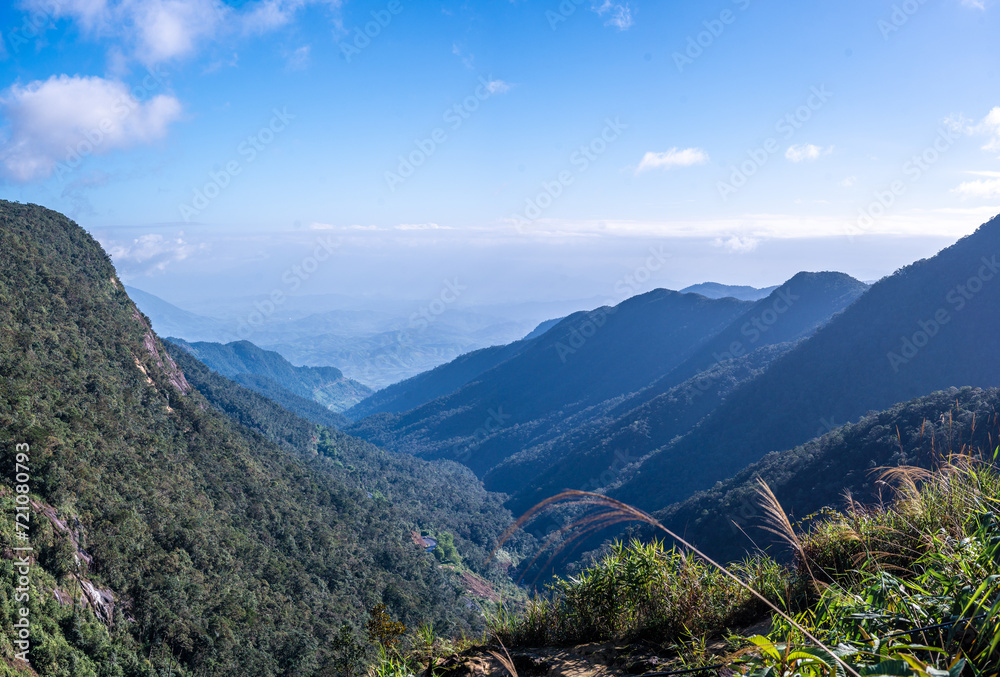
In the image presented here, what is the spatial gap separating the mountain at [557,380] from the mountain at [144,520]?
87.0 metres

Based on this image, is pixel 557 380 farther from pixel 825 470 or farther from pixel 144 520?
pixel 144 520

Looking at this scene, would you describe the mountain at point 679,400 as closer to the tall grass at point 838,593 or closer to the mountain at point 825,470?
the mountain at point 825,470

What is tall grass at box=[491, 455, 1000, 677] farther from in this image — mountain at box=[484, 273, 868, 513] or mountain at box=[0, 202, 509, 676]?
mountain at box=[484, 273, 868, 513]

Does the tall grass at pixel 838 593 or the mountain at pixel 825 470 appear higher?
the tall grass at pixel 838 593

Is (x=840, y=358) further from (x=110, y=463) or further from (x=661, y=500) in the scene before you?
(x=110, y=463)

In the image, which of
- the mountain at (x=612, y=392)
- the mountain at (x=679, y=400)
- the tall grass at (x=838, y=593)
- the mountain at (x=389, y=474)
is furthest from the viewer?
the mountain at (x=612, y=392)

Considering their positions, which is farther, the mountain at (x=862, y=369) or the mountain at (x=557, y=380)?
the mountain at (x=557, y=380)

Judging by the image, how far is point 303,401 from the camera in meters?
170

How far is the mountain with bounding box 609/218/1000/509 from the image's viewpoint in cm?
5656

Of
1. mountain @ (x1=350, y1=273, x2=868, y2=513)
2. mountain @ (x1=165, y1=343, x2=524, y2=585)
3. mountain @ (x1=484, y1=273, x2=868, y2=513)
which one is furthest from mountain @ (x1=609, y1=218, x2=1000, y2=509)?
mountain @ (x1=165, y1=343, x2=524, y2=585)

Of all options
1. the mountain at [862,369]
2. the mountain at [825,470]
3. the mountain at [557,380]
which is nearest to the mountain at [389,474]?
the mountain at [862,369]

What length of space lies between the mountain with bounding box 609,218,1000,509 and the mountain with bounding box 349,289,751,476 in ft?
197

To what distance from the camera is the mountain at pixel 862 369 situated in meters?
56.6

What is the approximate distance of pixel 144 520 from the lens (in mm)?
26359
